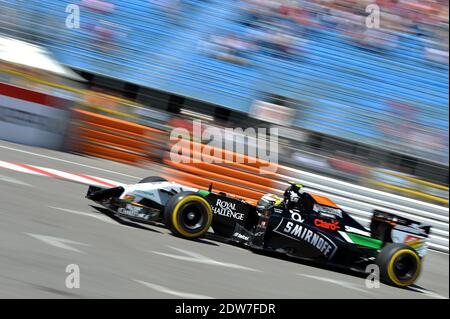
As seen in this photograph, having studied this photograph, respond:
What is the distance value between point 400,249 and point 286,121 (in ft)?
19.5

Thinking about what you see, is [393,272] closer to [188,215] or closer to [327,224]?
[327,224]

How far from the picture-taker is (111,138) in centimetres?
1328

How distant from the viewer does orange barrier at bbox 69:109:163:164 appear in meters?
13.1

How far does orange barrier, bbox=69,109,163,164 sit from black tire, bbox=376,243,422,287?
247 inches

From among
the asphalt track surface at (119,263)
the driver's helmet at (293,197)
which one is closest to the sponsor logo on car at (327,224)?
the driver's helmet at (293,197)

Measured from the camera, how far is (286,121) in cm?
1388

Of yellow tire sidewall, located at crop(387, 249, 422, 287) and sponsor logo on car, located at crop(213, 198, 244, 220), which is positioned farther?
yellow tire sidewall, located at crop(387, 249, 422, 287)
